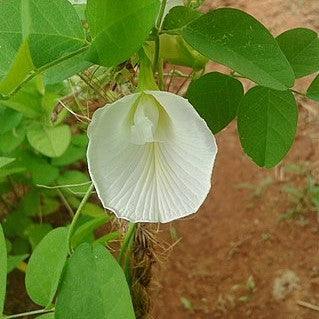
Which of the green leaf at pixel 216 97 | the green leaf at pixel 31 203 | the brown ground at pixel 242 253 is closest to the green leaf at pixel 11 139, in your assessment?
the green leaf at pixel 31 203

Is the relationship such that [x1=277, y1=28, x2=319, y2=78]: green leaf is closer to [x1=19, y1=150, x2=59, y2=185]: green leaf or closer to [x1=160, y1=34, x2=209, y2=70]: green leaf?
[x1=160, y1=34, x2=209, y2=70]: green leaf

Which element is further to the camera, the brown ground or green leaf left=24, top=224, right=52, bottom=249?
the brown ground

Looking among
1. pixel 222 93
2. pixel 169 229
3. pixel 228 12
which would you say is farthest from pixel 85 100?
pixel 169 229

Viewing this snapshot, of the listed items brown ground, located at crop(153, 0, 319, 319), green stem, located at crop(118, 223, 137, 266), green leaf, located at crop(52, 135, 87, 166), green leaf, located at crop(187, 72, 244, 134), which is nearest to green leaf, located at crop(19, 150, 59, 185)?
green leaf, located at crop(52, 135, 87, 166)

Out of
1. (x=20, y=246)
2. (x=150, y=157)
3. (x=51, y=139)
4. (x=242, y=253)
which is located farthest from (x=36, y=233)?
(x=150, y=157)

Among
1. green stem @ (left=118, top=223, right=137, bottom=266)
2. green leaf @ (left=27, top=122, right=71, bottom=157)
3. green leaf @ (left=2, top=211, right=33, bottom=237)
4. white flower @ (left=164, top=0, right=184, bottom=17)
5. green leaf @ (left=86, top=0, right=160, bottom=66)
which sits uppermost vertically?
green leaf @ (left=86, top=0, right=160, bottom=66)

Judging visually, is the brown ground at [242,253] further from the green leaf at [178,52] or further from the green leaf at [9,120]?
the green leaf at [178,52]
